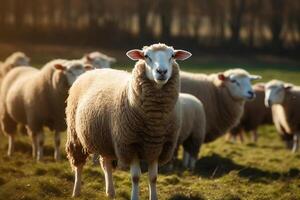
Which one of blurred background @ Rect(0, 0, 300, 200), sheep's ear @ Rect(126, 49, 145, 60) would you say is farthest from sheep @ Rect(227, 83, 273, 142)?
blurred background @ Rect(0, 0, 300, 200)

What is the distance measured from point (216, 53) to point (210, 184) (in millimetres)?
30552

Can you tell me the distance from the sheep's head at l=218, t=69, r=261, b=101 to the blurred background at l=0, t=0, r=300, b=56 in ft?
84.2

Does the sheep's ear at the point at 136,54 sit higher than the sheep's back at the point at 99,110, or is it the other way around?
the sheep's ear at the point at 136,54

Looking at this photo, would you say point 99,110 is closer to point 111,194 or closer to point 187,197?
point 111,194

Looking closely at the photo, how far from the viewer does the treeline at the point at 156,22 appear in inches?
1512

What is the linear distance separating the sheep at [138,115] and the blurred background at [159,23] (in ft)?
101

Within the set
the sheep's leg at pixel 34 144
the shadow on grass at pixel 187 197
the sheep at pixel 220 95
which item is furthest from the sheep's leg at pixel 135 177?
the sheep at pixel 220 95

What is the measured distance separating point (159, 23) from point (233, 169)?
31883mm

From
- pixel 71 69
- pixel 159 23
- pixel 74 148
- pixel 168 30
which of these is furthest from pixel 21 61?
pixel 159 23

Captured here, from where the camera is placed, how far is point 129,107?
21.4 ft

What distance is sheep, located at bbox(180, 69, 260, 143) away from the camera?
11984mm

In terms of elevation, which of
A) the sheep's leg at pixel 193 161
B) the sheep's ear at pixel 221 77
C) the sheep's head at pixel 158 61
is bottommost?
the sheep's leg at pixel 193 161

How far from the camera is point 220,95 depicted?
12.3 metres

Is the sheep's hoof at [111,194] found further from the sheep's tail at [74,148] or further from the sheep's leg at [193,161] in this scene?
the sheep's leg at [193,161]
